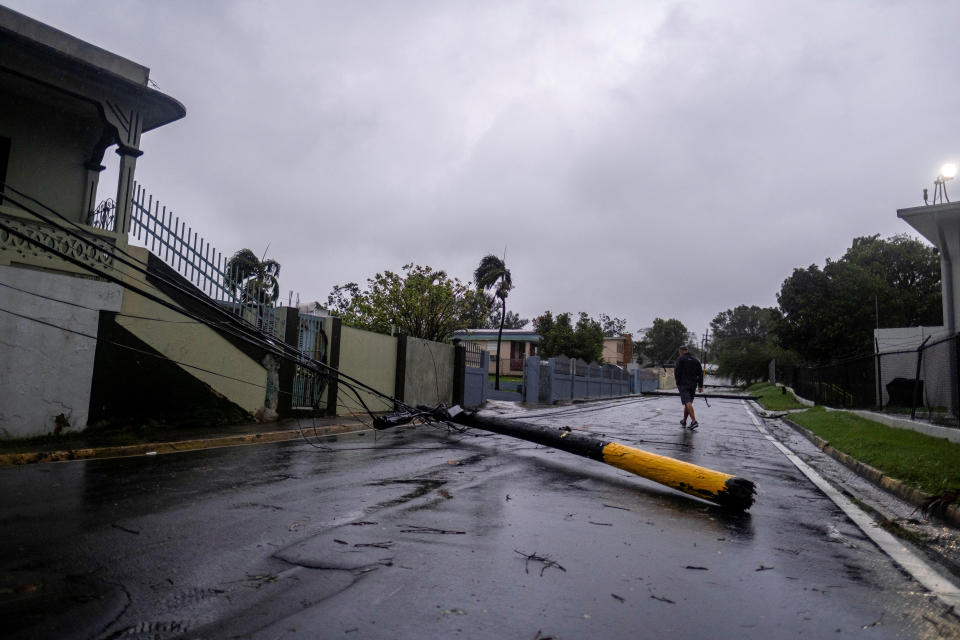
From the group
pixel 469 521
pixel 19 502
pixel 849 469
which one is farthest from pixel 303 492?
pixel 849 469

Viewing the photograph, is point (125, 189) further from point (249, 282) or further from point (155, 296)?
point (155, 296)

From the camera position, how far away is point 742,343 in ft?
390

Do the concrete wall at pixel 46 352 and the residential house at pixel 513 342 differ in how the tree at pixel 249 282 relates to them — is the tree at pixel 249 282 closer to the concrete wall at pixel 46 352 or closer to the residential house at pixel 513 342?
the concrete wall at pixel 46 352

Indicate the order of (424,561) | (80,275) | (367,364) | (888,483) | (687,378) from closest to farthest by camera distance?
(424,561) < (888,483) < (80,275) < (687,378) < (367,364)

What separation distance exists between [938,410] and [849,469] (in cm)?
402

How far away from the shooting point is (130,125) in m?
12.0

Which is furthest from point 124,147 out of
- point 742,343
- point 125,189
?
point 742,343

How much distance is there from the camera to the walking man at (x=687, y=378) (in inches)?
587

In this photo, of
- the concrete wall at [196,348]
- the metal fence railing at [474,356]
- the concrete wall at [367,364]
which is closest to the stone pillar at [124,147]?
the concrete wall at [196,348]

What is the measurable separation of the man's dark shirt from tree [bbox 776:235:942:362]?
26.3 m

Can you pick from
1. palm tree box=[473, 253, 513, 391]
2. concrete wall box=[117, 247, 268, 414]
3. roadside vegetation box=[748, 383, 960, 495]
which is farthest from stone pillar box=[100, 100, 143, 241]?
palm tree box=[473, 253, 513, 391]

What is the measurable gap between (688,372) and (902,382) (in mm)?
5200

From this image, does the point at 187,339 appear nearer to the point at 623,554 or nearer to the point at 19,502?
the point at 19,502

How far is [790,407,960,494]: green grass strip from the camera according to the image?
706 centimetres
